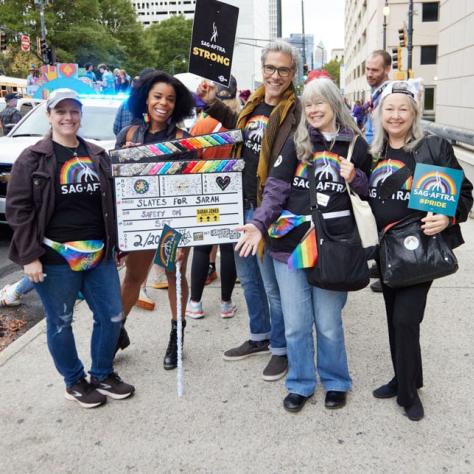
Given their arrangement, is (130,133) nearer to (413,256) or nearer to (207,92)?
(207,92)

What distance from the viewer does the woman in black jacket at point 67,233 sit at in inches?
120

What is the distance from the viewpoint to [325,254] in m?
3.07

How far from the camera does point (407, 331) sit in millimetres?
3115

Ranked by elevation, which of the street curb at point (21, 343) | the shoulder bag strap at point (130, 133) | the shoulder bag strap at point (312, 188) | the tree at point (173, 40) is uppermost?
the tree at point (173, 40)

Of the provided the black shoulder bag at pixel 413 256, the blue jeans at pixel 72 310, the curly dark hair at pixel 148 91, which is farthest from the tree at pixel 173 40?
the black shoulder bag at pixel 413 256

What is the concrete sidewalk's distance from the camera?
2855mm

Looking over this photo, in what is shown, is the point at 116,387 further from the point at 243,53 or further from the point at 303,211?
the point at 243,53

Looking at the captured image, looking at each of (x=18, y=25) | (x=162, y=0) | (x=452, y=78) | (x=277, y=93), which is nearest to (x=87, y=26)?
(x=18, y=25)

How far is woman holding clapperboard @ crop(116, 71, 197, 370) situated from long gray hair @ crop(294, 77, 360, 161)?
855 mm

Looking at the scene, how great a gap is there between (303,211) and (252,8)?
5160 inches

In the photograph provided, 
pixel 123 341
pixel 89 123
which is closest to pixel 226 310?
pixel 123 341

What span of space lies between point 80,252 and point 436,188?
2.07 meters

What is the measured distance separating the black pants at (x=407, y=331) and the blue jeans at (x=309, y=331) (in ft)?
1.05

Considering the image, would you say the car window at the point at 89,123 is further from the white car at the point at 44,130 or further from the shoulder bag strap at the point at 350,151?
the shoulder bag strap at the point at 350,151
